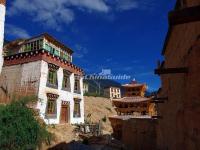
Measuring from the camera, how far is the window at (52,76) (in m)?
24.8

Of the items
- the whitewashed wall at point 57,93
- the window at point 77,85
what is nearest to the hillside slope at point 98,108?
the window at point 77,85

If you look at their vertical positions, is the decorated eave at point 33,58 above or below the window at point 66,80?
above

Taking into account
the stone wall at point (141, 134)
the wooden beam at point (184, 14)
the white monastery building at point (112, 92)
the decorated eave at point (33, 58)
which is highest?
the white monastery building at point (112, 92)

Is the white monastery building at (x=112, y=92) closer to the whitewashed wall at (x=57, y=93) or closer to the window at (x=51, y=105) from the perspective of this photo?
the whitewashed wall at (x=57, y=93)

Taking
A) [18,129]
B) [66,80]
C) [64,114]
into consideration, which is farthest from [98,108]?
[18,129]

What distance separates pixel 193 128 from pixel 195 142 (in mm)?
318

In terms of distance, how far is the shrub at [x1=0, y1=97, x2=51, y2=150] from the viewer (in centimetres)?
1625

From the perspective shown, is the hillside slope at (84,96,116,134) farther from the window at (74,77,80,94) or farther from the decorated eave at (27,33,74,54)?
the decorated eave at (27,33,74,54)

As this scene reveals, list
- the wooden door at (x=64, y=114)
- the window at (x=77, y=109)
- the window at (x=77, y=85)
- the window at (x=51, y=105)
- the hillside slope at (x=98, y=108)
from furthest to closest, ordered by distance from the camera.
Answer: the hillside slope at (x=98, y=108), the window at (x=77, y=85), the window at (x=77, y=109), the wooden door at (x=64, y=114), the window at (x=51, y=105)

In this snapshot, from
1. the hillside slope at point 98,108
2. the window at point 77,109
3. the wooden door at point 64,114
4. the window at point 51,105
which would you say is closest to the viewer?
the window at point 51,105

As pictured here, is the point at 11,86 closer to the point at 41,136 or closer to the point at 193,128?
the point at 41,136

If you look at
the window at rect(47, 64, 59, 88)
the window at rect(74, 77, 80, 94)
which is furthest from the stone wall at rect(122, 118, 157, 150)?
the window at rect(47, 64, 59, 88)

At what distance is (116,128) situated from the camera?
35188 mm

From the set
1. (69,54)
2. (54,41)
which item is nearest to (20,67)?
(54,41)
